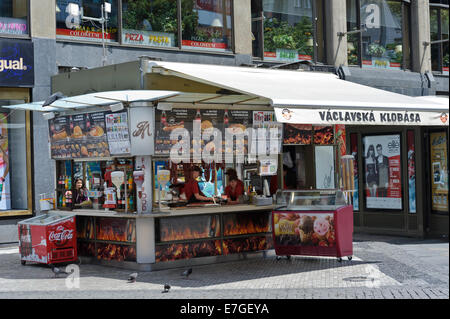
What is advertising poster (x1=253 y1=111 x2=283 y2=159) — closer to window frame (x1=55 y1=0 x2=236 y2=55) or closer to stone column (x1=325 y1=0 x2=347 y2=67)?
window frame (x1=55 y1=0 x2=236 y2=55)

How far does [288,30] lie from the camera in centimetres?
2138

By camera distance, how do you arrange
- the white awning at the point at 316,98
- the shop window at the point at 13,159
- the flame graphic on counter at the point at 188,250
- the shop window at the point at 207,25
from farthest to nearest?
1. the shop window at the point at 207,25
2. the shop window at the point at 13,159
3. the flame graphic on counter at the point at 188,250
4. the white awning at the point at 316,98

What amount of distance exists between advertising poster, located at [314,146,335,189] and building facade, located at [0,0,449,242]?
1733 mm

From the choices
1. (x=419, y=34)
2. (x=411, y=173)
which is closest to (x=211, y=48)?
(x=411, y=173)

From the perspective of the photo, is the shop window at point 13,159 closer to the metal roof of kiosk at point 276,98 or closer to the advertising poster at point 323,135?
the metal roof of kiosk at point 276,98

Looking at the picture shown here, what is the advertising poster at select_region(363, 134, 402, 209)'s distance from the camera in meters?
16.7

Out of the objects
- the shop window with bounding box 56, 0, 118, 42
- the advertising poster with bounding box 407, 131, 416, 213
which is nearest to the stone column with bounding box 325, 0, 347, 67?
the advertising poster with bounding box 407, 131, 416, 213

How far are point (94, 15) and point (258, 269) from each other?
8.45 m

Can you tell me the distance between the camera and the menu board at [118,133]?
11.5 metres

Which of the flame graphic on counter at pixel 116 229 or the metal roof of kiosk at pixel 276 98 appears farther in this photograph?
the flame graphic on counter at pixel 116 229

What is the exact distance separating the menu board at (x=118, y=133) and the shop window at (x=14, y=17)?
5320 mm

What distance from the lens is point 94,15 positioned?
17.2m

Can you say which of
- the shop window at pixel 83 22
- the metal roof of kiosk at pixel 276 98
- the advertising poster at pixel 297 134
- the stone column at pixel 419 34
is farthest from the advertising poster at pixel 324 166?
the stone column at pixel 419 34

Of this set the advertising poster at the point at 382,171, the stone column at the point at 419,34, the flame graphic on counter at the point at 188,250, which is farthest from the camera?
the stone column at the point at 419,34
